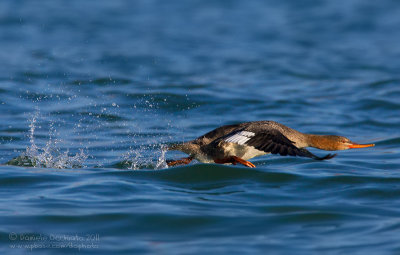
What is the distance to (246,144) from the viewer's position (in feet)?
22.6

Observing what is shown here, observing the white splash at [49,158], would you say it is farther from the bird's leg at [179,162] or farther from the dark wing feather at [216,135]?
the dark wing feather at [216,135]

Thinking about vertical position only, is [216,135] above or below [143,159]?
above

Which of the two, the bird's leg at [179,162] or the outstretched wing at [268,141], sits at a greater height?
the outstretched wing at [268,141]

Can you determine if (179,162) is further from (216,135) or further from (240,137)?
(240,137)

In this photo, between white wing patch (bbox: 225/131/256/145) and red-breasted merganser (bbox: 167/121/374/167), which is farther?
white wing patch (bbox: 225/131/256/145)

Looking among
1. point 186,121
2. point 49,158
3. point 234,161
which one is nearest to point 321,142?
point 234,161

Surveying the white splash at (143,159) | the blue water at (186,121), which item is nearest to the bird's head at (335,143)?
the blue water at (186,121)

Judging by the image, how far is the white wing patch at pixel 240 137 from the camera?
6.88m

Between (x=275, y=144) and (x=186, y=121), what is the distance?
4.80 m

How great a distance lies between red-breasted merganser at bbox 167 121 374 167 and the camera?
6715 mm

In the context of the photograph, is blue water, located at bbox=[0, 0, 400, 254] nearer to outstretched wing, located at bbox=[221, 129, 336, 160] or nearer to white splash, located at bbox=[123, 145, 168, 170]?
white splash, located at bbox=[123, 145, 168, 170]

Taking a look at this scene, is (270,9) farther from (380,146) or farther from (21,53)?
(380,146)

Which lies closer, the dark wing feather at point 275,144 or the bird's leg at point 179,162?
the dark wing feather at point 275,144

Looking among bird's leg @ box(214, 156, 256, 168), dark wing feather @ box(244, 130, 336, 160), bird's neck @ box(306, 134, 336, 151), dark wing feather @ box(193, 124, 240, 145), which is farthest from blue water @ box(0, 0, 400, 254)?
dark wing feather @ box(193, 124, 240, 145)
